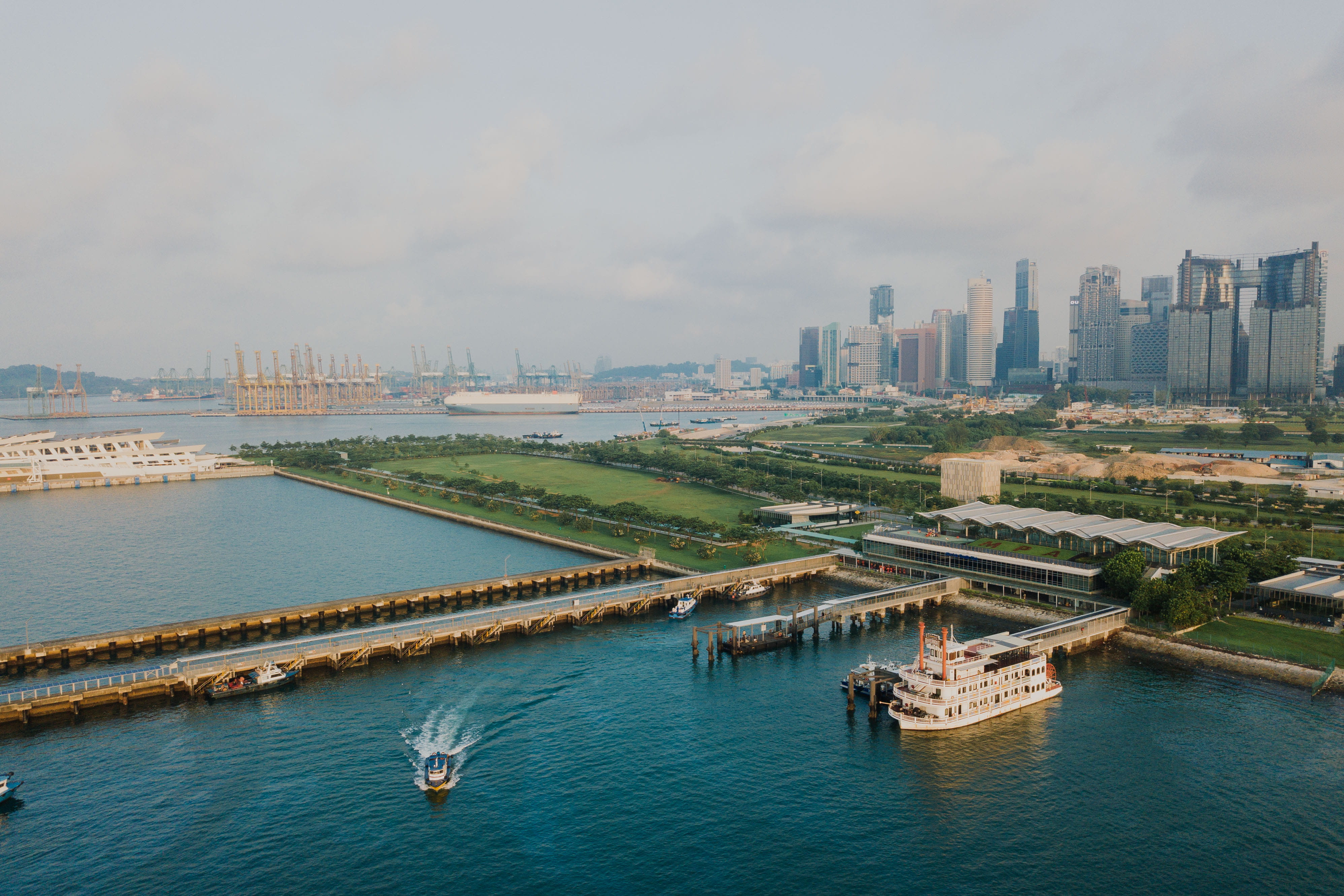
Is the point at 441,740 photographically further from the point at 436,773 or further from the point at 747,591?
the point at 747,591

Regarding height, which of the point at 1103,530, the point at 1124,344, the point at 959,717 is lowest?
the point at 959,717

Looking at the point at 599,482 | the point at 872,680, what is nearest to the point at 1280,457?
the point at 599,482

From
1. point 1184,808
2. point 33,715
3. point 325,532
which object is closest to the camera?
point 1184,808

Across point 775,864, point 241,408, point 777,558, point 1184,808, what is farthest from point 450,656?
point 241,408

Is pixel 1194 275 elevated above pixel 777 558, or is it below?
above

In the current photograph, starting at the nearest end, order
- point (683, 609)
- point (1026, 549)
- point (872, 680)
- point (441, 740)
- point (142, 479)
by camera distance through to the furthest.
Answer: point (441, 740) < point (872, 680) < point (683, 609) < point (1026, 549) < point (142, 479)

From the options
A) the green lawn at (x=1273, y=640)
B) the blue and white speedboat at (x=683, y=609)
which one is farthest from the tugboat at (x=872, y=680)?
the green lawn at (x=1273, y=640)

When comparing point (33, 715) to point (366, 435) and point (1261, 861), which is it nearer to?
point (1261, 861)

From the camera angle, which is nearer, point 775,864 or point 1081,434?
point 775,864
